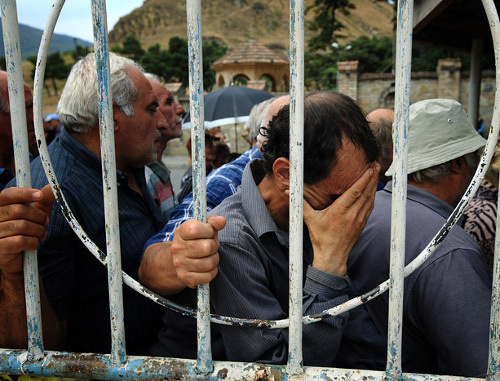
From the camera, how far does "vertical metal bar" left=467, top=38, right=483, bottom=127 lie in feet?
20.8

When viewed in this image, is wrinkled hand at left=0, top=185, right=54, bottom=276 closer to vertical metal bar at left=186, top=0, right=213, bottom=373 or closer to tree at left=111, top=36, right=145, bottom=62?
vertical metal bar at left=186, top=0, right=213, bottom=373

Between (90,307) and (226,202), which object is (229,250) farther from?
(90,307)

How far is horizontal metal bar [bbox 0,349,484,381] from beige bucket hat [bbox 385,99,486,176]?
1.00 meters

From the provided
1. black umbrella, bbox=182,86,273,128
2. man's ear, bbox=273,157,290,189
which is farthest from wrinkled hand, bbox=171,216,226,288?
black umbrella, bbox=182,86,273,128

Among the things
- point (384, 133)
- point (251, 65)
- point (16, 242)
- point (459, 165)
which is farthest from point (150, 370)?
point (251, 65)

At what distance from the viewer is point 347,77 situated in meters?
15.1

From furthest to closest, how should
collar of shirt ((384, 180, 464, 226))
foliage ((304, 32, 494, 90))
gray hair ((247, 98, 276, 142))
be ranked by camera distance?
foliage ((304, 32, 494, 90)) < gray hair ((247, 98, 276, 142)) < collar of shirt ((384, 180, 464, 226))

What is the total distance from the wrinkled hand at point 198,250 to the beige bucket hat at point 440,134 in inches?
39.8

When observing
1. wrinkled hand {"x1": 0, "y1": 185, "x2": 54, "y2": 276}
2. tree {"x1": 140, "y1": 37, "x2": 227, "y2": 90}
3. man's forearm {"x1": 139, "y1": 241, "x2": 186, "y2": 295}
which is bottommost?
man's forearm {"x1": 139, "y1": 241, "x2": 186, "y2": 295}

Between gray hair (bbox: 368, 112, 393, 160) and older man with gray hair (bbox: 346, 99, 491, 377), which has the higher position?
gray hair (bbox: 368, 112, 393, 160)

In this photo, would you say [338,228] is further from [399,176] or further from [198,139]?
[198,139]

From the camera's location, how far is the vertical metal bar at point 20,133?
963mm

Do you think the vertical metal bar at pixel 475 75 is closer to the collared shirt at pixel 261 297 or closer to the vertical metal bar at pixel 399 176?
the collared shirt at pixel 261 297

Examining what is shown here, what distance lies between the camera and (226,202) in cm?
142
